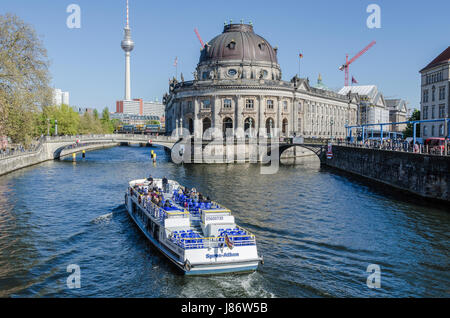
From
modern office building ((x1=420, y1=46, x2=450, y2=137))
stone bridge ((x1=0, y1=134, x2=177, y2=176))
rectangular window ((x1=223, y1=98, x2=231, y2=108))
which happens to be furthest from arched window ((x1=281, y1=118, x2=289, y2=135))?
modern office building ((x1=420, y1=46, x2=450, y2=137))

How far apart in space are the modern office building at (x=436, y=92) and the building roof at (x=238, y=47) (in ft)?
136

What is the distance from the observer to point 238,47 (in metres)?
113

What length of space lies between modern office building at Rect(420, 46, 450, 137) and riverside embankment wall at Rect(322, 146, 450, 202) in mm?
24831

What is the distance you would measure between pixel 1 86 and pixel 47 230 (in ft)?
121

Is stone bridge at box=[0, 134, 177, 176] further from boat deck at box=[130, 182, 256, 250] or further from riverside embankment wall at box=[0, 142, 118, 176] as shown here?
Answer: boat deck at box=[130, 182, 256, 250]

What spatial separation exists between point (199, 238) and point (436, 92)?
257ft

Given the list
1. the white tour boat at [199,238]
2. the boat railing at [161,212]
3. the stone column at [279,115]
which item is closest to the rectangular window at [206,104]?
the stone column at [279,115]

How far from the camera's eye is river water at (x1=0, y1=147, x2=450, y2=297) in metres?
23.2

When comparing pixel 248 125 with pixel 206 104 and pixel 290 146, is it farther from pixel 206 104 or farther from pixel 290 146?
pixel 290 146

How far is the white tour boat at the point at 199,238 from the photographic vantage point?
2441 cm

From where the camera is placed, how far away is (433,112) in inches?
3462
